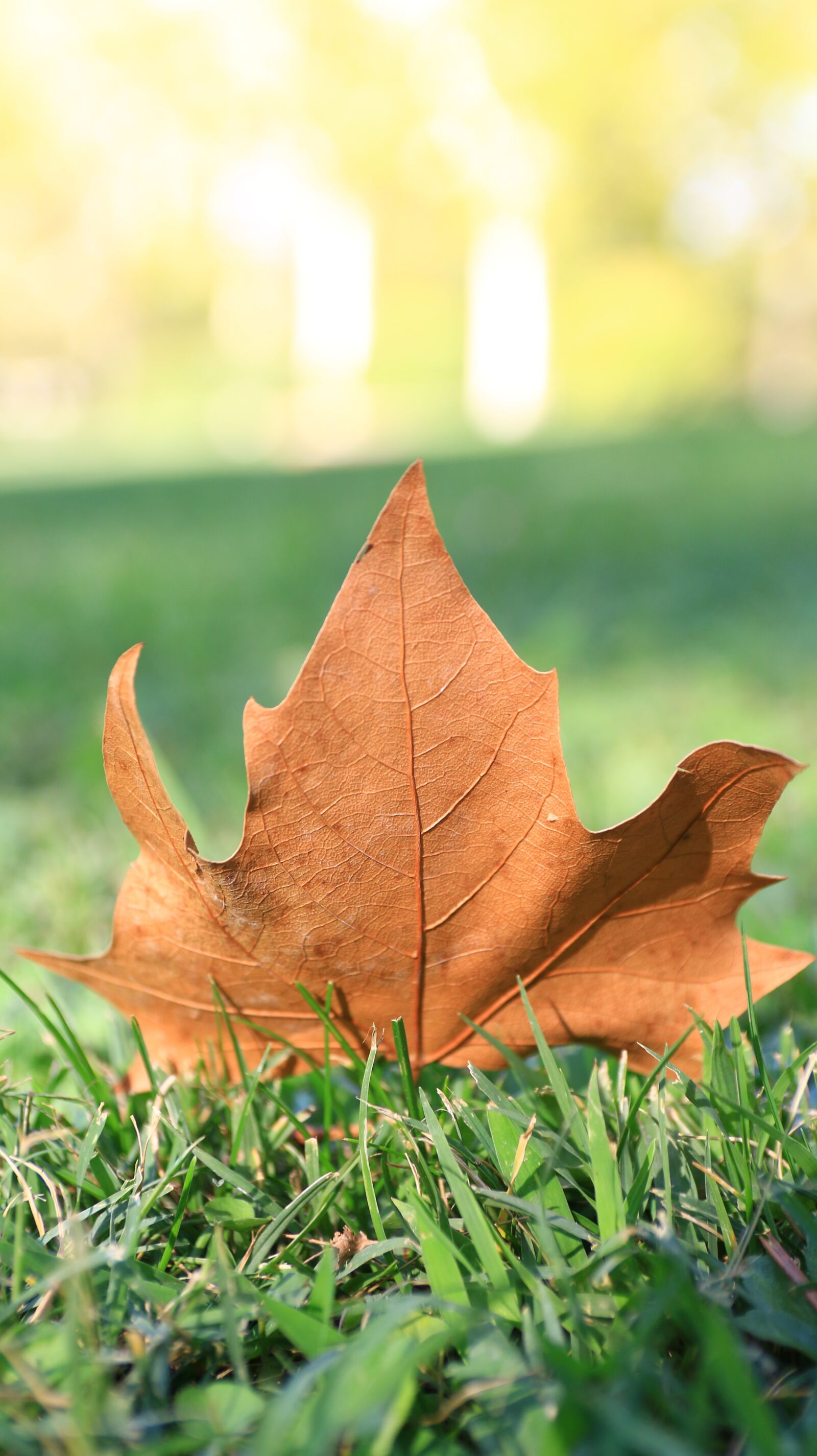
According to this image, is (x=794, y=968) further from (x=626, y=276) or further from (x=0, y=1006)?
(x=626, y=276)

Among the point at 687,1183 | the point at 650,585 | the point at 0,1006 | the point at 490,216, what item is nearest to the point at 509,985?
the point at 687,1183

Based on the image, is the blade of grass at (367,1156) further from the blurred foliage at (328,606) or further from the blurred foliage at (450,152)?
the blurred foliage at (450,152)

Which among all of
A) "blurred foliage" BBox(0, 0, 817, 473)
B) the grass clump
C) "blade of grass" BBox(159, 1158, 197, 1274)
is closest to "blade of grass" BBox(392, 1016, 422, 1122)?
the grass clump

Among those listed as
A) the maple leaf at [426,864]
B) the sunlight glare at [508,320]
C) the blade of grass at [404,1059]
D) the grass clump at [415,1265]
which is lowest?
the grass clump at [415,1265]

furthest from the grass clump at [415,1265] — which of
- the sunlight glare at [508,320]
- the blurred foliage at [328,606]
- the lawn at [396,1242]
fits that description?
the sunlight glare at [508,320]

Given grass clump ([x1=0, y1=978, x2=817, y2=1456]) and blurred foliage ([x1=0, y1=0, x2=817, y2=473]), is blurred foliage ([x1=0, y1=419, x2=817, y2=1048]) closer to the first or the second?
grass clump ([x1=0, y1=978, x2=817, y2=1456])

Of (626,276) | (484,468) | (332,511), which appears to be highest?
(626,276)

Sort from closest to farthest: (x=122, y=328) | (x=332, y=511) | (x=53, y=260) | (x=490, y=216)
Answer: (x=332, y=511), (x=490, y=216), (x=53, y=260), (x=122, y=328)
